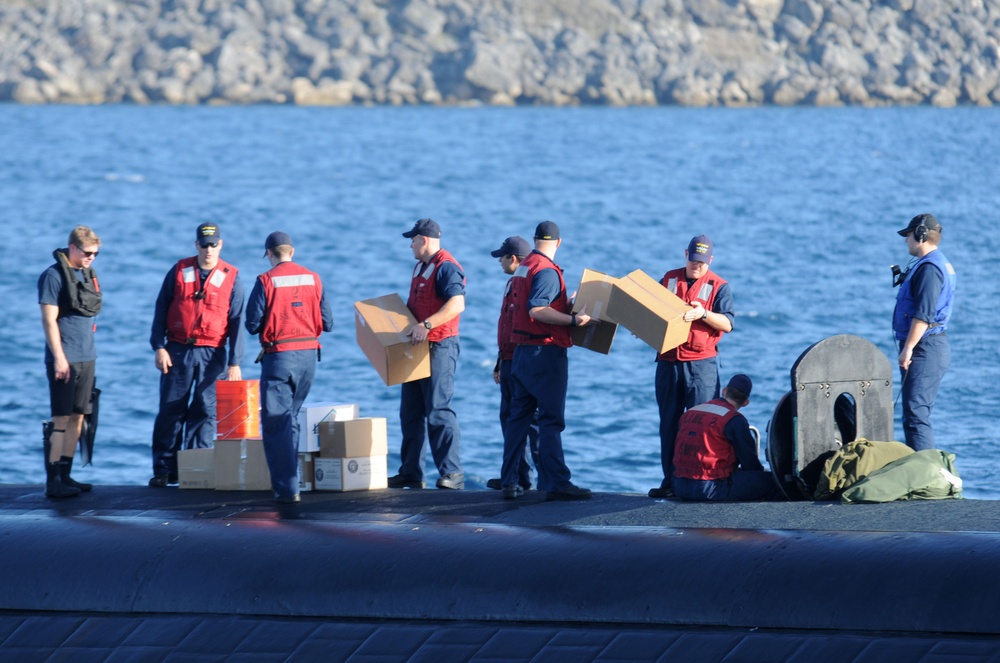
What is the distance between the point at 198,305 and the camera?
12602mm

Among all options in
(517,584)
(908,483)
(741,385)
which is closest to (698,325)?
(741,385)

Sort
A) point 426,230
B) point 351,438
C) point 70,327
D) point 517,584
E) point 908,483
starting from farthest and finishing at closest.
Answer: point 426,230 < point 351,438 < point 70,327 < point 908,483 < point 517,584

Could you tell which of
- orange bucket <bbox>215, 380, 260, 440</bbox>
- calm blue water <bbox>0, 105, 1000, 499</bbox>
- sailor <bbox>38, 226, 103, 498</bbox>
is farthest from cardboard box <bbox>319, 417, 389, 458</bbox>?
calm blue water <bbox>0, 105, 1000, 499</bbox>

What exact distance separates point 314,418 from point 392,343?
0.92 meters

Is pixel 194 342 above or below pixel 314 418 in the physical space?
above

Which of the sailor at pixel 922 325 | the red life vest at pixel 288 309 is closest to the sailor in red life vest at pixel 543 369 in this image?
the red life vest at pixel 288 309

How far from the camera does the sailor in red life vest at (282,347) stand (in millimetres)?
11383

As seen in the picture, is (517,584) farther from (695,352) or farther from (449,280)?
(449,280)

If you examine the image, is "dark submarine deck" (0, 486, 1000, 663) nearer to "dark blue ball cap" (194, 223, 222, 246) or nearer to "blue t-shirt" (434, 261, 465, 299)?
"blue t-shirt" (434, 261, 465, 299)

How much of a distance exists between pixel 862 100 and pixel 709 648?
132 meters

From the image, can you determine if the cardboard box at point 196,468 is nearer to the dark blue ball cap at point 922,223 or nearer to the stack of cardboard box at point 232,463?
the stack of cardboard box at point 232,463

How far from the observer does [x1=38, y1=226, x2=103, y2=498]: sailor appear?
11.7m

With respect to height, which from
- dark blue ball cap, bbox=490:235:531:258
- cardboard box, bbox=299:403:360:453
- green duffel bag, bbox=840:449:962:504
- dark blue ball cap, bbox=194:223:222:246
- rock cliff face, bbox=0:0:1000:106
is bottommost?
green duffel bag, bbox=840:449:962:504

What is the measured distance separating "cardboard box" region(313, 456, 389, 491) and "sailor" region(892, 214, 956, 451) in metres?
4.44
